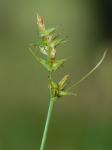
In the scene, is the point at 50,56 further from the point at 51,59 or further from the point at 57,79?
the point at 57,79

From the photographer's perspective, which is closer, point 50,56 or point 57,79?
point 50,56

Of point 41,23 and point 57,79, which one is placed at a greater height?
point 41,23

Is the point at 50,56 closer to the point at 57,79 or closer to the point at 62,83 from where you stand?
the point at 62,83

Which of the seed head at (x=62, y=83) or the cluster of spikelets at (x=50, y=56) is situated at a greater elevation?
the cluster of spikelets at (x=50, y=56)

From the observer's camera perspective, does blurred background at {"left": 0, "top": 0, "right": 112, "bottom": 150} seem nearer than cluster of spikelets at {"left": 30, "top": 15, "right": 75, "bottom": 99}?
No

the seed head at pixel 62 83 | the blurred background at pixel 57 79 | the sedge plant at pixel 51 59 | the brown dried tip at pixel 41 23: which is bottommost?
the blurred background at pixel 57 79

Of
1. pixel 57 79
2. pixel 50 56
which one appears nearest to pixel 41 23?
pixel 50 56

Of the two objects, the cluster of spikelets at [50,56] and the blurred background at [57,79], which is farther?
the blurred background at [57,79]

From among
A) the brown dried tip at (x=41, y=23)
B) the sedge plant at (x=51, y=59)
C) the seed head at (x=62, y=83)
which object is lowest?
the seed head at (x=62, y=83)
